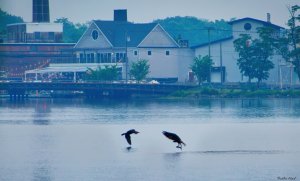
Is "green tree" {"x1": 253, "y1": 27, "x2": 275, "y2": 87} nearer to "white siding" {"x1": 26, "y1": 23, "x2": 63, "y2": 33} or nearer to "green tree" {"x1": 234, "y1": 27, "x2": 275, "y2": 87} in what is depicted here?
"green tree" {"x1": 234, "y1": 27, "x2": 275, "y2": 87}

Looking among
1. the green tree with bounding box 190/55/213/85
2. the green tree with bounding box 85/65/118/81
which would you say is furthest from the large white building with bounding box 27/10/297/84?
the green tree with bounding box 190/55/213/85

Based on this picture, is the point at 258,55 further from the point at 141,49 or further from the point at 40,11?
the point at 40,11

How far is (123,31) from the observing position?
449ft

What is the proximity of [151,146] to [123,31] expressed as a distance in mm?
87520

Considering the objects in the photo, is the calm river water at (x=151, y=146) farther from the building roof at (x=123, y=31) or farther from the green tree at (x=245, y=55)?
the building roof at (x=123, y=31)

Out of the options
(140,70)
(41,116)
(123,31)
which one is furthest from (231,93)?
(41,116)

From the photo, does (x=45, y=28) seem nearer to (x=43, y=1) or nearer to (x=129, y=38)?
(x=43, y=1)

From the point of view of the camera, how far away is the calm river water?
39.0m

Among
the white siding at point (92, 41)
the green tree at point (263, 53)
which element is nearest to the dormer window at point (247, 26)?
the green tree at point (263, 53)

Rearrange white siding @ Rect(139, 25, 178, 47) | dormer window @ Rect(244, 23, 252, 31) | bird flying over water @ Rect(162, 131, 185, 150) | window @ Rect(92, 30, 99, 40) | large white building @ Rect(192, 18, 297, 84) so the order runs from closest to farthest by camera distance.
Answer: bird flying over water @ Rect(162, 131, 185, 150) < large white building @ Rect(192, 18, 297, 84) < dormer window @ Rect(244, 23, 252, 31) < white siding @ Rect(139, 25, 178, 47) < window @ Rect(92, 30, 99, 40)

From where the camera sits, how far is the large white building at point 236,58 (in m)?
124

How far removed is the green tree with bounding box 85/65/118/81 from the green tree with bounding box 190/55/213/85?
390 inches

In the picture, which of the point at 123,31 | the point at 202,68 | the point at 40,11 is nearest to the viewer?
the point at 202,68

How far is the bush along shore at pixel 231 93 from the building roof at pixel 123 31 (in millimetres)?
20078
